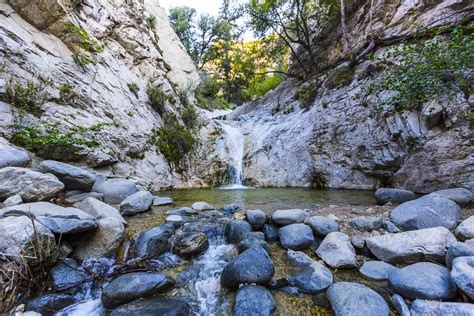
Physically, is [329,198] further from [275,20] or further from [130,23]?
[130,23]

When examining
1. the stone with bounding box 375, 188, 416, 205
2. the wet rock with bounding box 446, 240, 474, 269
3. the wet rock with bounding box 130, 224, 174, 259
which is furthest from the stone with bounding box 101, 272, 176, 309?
the stone with bounding box 375, 188, 416, 205

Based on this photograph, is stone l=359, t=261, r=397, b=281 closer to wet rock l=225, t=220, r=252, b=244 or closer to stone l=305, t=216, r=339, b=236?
stone l=305, t=216, r=339, b=236

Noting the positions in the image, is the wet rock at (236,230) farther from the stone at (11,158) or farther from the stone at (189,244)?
the stone at (11,158)

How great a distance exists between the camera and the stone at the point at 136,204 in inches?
146

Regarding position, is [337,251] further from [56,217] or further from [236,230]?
[56,217]

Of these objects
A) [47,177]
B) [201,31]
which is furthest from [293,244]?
[201,31]

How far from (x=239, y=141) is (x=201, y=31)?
17944mm

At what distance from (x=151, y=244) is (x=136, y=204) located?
4.69 ft

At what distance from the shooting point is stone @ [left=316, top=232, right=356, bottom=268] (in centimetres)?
246

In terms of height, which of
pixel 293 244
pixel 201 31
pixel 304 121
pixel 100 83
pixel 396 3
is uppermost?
pixel 201 31

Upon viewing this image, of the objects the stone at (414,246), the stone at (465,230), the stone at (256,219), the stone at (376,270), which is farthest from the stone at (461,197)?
the stone at (256,219)

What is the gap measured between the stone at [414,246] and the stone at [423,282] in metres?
0.21

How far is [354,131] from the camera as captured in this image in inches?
274

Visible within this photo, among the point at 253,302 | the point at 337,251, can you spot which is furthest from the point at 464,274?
the point at 253,302
